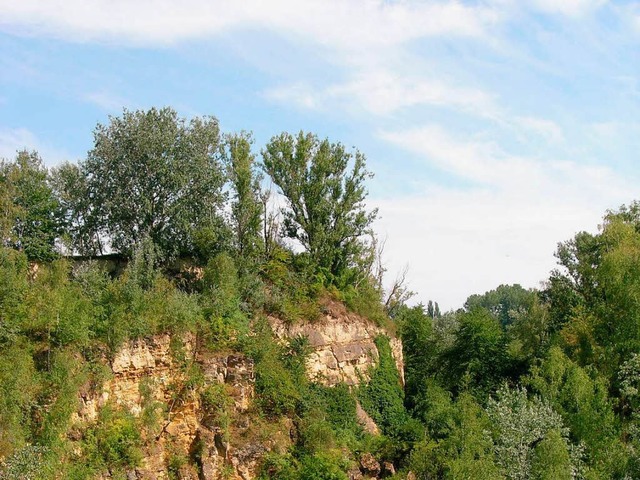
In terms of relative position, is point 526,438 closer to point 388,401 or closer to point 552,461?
point 552,461

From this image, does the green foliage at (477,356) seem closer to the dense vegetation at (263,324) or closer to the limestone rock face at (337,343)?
the dense vegetation at (263,324)

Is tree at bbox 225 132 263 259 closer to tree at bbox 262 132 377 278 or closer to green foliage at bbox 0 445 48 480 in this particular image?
tree at bbox 262 132 377 278

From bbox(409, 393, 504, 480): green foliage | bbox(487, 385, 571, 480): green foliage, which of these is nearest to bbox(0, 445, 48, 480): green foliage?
bbox(409, 393, 504, 480): green foliage

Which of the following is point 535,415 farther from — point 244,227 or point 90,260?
point 90,260

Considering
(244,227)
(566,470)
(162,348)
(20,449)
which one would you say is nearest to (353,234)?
(244,227)

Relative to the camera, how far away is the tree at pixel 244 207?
105 ft

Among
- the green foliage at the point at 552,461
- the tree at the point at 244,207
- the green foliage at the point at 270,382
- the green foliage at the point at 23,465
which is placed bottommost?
the green foliage at the point at 552,461

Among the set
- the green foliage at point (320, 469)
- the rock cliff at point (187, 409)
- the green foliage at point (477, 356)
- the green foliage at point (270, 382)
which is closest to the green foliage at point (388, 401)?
the green foliage at point (477, 356)

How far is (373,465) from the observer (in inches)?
1166

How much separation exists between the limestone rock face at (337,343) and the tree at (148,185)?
5.95 metres

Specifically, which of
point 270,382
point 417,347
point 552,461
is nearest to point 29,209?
point 270,382

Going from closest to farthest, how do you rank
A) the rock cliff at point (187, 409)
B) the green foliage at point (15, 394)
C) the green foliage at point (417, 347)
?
the green foliage at point (15, 394), the rock cliff at point (187, 409), the green foliage at point (417, 347)

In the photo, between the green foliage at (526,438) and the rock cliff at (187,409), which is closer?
the rock cliff at (187,409)

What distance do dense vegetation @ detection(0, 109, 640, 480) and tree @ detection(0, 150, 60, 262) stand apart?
3.2 inches
